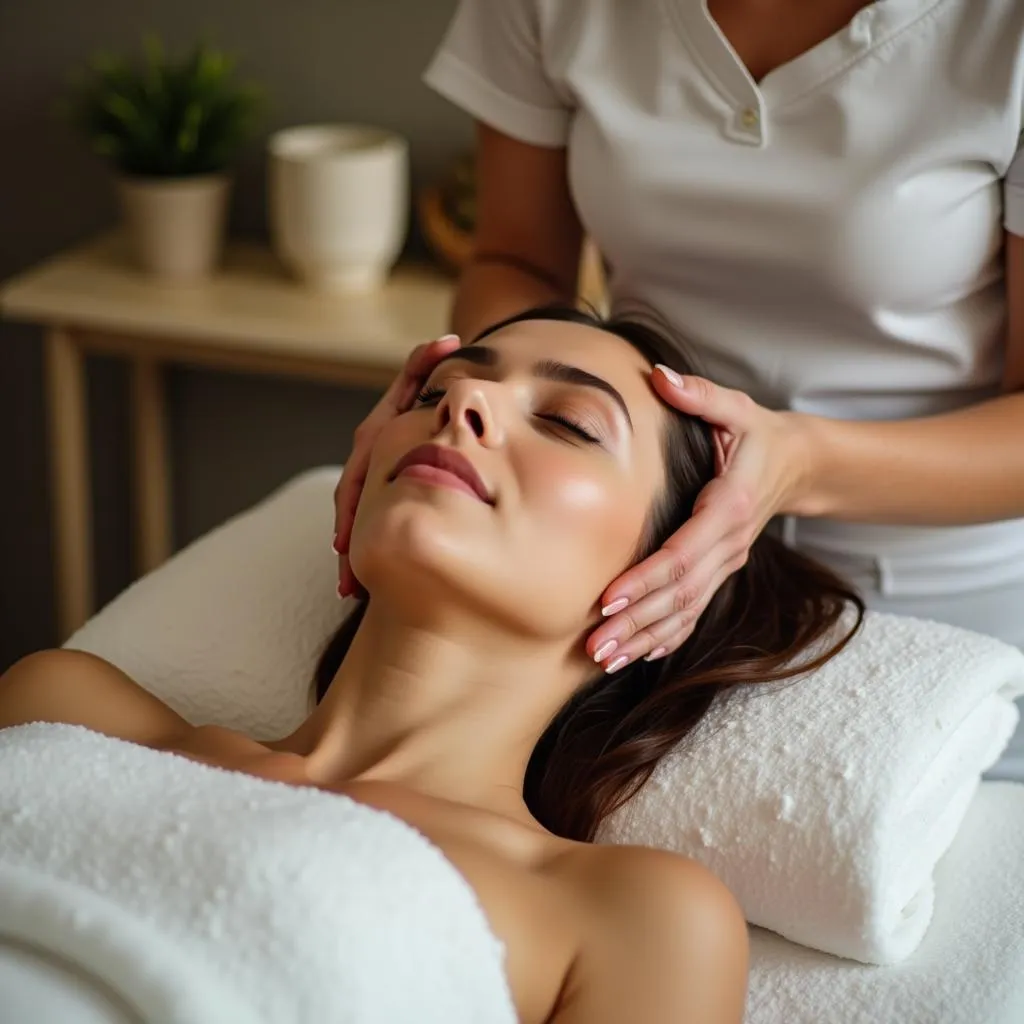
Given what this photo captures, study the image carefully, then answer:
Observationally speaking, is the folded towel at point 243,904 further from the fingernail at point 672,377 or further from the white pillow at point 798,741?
the fingernail at point 672,377

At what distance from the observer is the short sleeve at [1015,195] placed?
1177 mm

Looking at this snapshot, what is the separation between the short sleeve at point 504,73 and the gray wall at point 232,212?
34.8 inches

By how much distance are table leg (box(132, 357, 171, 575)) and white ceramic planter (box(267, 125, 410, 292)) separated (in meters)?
0.37

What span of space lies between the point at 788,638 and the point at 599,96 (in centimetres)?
50

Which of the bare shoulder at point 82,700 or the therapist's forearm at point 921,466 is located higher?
the therapist's forearm at point 921,466

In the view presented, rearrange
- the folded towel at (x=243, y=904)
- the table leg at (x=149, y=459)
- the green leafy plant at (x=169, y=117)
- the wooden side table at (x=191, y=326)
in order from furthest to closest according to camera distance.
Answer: the table leg at (x=149, y=459)
the green leafy plant at (x=169, y=117)
the wooden side table at (x=191, y=326)
the folded towel at (x=243, y=904)

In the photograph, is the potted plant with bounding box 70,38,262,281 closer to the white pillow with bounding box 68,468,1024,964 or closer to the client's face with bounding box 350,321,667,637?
the white pillow with bounding box 68,468,1024,964

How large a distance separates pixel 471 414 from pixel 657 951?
0.39 metres

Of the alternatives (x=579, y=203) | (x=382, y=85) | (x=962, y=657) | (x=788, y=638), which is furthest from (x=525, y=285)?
(x=382, y=85)

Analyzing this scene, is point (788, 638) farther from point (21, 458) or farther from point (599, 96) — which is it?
point (21, 458)

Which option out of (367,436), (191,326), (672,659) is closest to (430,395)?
(367,436)

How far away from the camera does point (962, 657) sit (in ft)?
3.91

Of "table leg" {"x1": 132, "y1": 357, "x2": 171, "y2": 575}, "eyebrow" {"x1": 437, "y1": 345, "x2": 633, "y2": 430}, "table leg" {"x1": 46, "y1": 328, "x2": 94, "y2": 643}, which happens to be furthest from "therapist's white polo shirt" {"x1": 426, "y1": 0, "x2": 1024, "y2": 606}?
"table leg" {"x1": 132, "y1": 357, "x2": 171, "y2": 575}

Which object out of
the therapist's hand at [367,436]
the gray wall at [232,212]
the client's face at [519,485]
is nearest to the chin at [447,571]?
the client's face at [519,485]
